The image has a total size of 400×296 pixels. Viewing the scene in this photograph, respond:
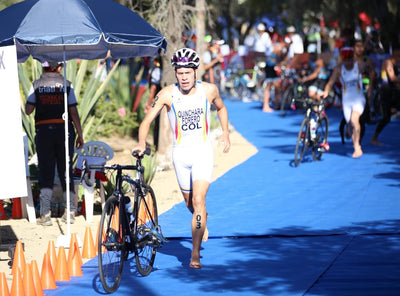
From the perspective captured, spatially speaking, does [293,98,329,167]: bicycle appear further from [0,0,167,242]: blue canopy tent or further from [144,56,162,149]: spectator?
[0,0,167,242]: blue canopy tent

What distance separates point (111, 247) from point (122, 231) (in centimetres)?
23

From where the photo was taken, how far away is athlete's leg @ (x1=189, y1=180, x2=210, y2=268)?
799 centimetres

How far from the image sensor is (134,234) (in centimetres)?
747

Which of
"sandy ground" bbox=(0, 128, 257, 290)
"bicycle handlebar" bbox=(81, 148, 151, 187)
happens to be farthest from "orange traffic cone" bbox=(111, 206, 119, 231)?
"sandy ground" bbox=(0, 128, 257, 290)

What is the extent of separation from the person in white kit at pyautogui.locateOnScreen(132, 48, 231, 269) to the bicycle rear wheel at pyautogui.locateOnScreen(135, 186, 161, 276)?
1.26 ft

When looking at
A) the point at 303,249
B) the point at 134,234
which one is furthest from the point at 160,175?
the point at 134,234

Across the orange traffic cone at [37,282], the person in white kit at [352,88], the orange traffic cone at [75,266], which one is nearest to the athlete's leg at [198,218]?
the orange traffic cone at [75,266]

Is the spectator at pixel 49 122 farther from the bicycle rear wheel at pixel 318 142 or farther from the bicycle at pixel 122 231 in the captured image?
the bicycle rear wheel at pixel 318 142

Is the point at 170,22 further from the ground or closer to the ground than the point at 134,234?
further from the ground

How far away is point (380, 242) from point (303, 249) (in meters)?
0.86

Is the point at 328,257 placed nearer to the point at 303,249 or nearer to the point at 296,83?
the point at 303,249

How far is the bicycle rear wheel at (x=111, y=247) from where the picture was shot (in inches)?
278

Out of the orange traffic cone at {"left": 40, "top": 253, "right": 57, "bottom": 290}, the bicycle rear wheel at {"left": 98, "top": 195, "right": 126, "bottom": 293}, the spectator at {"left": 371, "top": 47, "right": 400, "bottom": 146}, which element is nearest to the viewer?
the bicycle rear wheel at {"left": 98, "top": 195, "right": 126, "bottom": 293}

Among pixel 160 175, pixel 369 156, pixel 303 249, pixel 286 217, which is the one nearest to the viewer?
pixel 303 249
